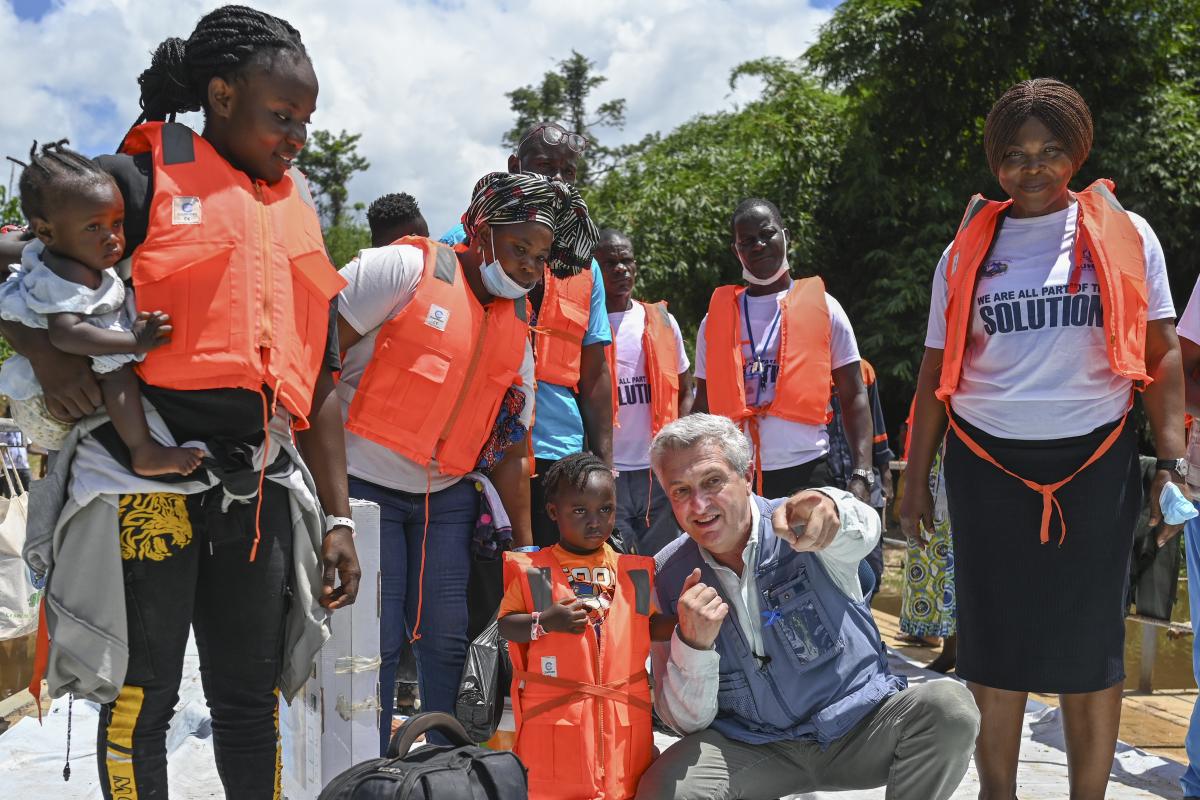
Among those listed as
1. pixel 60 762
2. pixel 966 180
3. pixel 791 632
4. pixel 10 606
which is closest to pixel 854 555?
pixel 791 632

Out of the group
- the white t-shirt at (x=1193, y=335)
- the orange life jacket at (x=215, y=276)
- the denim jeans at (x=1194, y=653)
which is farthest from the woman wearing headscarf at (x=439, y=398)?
the denim jeans at (x=1194, y=653)

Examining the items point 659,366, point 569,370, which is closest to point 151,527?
point 569,370

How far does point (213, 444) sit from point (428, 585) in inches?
46.6

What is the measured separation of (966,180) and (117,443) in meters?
13.8

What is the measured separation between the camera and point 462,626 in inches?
132

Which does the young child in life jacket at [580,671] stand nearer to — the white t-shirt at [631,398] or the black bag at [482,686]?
the black bag at [482,686]

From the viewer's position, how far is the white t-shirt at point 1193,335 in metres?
3.34

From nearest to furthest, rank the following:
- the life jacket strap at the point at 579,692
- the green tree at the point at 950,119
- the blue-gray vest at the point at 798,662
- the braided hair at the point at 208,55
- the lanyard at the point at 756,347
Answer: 1. the braided hair at the point at 208,55
2. the blue-gray vest at the point at 798,662
3. the life jacket strap at the point at 579,692
4. the lanyard at the point at 756,347
5. the green tree at the point at 950,119

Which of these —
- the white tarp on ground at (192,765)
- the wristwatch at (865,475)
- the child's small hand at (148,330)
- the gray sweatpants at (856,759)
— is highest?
the child's small hand at (148,330)

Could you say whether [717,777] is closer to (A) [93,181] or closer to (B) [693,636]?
(B) [693,636]

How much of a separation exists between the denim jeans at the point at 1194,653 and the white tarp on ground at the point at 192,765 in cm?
32

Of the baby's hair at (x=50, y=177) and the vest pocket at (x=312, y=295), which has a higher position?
the baby's hair at (x=50, y=177)

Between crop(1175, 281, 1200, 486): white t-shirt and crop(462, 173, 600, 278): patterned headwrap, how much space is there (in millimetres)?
1887

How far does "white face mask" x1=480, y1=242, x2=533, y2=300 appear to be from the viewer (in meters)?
3.40
